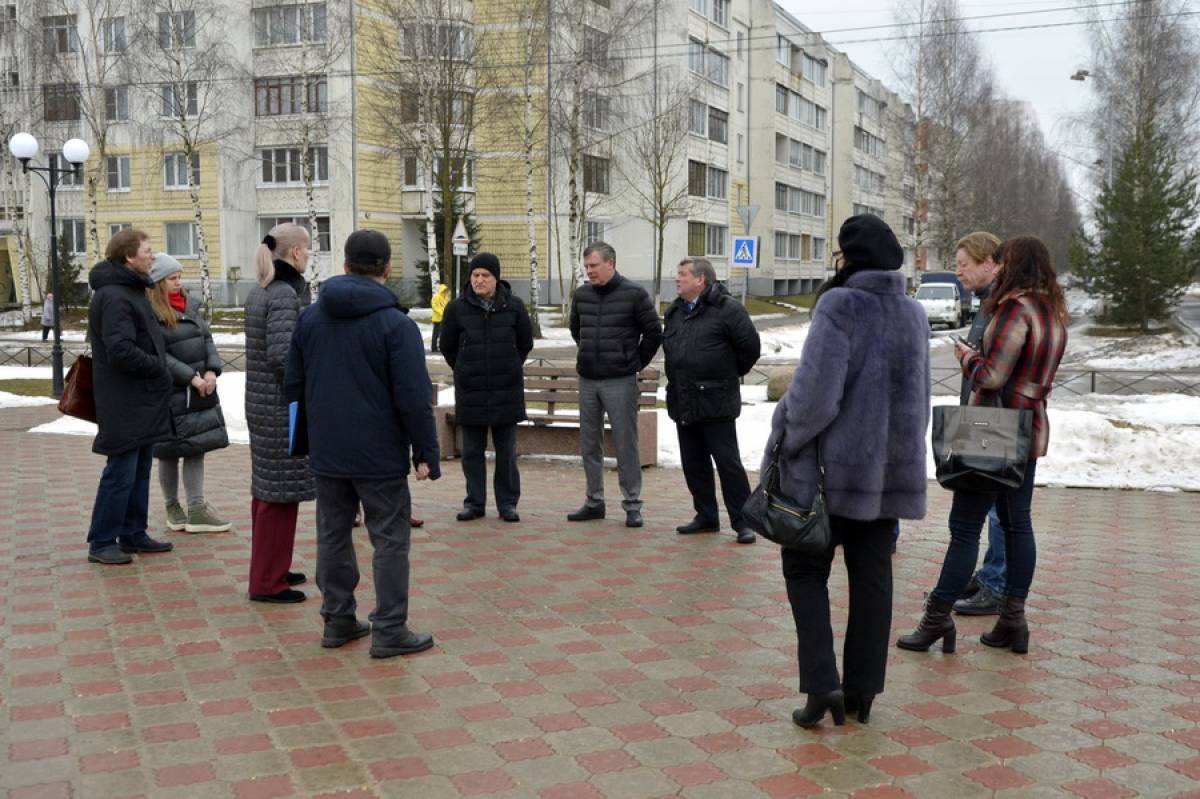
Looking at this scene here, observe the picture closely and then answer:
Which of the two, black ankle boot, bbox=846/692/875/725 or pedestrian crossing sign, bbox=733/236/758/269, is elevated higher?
pedestrian crossing sign, bbox=733/236/758/269

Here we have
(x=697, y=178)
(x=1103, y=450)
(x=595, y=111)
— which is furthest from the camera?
(x=697, y=178)

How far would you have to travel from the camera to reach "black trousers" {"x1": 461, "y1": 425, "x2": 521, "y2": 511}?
27.5ft

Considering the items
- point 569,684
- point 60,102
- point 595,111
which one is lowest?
point 569,684

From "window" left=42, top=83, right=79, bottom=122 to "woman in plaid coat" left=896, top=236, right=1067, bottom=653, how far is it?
40.0m

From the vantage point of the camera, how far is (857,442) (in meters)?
4.31

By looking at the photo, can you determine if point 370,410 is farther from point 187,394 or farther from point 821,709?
point 187,394

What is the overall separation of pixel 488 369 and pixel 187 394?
2.04 m

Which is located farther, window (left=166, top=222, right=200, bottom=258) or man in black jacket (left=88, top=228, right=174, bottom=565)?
window (left=166, top=222, right=200, bottom=258)

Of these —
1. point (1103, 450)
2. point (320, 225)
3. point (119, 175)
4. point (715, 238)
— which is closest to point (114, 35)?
point (119, 175)

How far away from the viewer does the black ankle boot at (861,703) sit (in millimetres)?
4479

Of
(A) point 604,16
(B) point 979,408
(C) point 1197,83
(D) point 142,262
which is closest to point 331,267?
(A) point 604,16

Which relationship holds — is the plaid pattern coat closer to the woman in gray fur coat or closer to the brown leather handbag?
the woman in gray fur coat

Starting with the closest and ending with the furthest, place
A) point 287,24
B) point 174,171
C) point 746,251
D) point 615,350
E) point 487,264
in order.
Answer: point 615,350, point 487,264, point 746,251, point 287,24, point 174,171

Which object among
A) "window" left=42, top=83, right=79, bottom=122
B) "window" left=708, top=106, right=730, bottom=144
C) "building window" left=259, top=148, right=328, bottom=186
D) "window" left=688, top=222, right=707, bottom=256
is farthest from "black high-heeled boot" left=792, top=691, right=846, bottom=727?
"window" left=708, top=106, right=730, bottom=144
